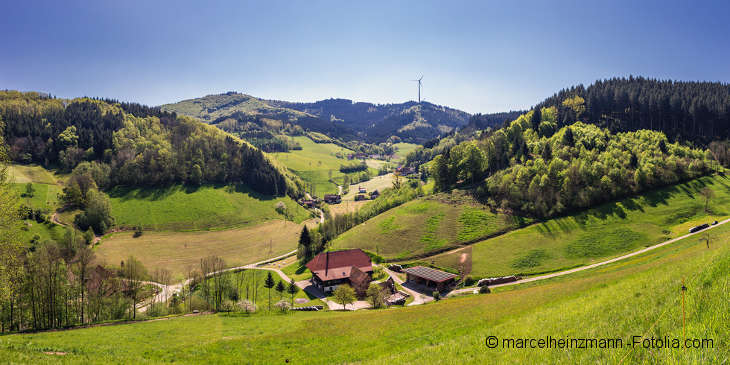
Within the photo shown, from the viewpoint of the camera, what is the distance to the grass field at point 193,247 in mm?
106188

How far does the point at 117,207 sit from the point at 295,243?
79.5 meters

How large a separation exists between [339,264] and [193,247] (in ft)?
223

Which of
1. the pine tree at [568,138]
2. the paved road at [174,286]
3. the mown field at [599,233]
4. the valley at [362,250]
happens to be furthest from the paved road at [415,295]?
the pine tree at [568,138]

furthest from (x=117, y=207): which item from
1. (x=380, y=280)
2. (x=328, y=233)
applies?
(x=380, y=280)

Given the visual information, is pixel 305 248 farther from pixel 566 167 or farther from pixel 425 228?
pixel 566 167

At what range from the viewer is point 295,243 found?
449 ft

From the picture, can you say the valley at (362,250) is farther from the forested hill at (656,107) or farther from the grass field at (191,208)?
the forested hill at (656,107)

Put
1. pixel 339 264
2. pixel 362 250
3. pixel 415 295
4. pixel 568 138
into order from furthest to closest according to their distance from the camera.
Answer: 1. pixel 568 138
2. pixel 362 250
3. pixel 339 264
4. pixel 415 295

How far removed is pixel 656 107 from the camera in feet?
428

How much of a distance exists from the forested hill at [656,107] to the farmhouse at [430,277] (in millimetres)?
112970

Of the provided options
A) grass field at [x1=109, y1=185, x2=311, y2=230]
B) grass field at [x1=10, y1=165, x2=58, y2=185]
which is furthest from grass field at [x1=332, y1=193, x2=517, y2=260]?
grass field at [x1=10, y1=165, x2=58, y2=185]

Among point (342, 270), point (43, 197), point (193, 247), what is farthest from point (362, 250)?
point (43, 197)

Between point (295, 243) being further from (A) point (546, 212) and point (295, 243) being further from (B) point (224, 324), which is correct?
(B) point (224, 324)

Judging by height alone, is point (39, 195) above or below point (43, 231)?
above
